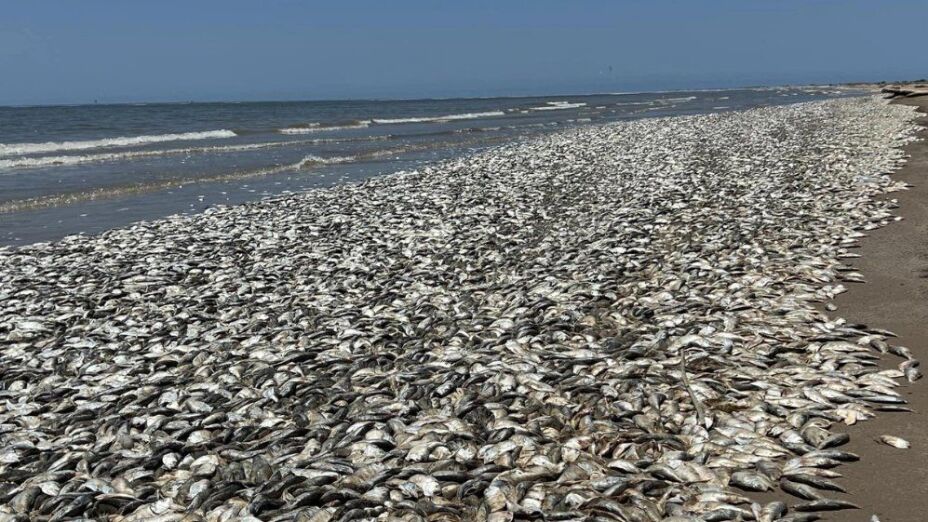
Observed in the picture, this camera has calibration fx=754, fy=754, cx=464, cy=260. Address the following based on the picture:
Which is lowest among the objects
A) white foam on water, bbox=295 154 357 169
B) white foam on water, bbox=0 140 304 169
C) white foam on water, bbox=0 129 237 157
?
white foam on water, bbox=295 154 357 169

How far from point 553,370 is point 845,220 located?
327 inches

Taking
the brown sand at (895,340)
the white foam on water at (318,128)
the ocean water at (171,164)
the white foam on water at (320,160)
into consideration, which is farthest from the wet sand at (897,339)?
the white foam on water at (318,128)

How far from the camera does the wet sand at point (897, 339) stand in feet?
15.4

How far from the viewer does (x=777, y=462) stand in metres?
5.05

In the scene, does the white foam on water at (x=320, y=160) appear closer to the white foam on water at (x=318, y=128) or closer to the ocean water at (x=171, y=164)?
the ocean water at (x=171, y=164)

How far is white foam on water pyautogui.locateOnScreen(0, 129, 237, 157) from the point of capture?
37.2 metres

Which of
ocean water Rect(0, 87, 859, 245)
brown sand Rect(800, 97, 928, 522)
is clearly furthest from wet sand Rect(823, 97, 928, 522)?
ocean water Rect(0, 87, 859, 245)

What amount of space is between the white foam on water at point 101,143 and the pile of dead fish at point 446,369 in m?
26.9

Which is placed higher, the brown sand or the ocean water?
the brown sand

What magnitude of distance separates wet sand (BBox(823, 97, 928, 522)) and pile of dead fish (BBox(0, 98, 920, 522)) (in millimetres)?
180

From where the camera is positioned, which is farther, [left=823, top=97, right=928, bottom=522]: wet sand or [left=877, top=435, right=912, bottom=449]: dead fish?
[left=877, top=435, right=912, bottom=449]: dead fish

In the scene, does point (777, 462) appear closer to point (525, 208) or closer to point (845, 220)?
point (845, 220)

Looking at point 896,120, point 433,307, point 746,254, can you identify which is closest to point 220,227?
point 433,307

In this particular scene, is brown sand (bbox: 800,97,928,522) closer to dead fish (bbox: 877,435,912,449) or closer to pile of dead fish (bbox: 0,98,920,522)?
dead fish (bbox: 877,435,912,449)
